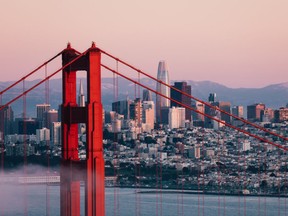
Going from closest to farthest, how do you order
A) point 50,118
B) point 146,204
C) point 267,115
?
point 146,204, point 50,118, point 267,115

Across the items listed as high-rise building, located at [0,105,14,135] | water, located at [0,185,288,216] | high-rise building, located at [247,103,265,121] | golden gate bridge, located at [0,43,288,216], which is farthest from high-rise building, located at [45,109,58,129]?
golden gate bridge, located at [0,43,288,216]

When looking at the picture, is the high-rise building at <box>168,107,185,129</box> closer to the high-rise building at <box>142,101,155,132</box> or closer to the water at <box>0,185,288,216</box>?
the high-rise building at <box>142,101,155,132</box>

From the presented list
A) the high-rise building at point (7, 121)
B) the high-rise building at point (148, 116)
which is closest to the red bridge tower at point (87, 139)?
the high-rise building at point (7, 121)

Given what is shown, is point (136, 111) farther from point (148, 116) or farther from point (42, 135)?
point (42, 135)

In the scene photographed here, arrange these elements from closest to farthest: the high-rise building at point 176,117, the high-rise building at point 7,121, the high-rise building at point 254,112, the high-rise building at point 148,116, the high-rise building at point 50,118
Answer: the high-rise building at point 50,118
the high-rise building at point 7,121
the high-rise building at point 148,116
the high-rise building at point 176,117
the high-rise building at point 254,112

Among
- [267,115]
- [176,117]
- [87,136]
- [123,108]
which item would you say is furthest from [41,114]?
[87,136]

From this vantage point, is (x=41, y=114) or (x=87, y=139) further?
(x=41, y=114)

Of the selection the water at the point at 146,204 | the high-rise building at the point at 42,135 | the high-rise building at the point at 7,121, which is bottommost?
the water at the point at 146,204

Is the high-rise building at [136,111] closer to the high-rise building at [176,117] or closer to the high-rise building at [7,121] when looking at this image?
the high-rise building at [176,117]

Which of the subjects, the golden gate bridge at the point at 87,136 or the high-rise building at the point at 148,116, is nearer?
the golden gate bridge at the point at 87,136

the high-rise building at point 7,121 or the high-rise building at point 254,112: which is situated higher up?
the high-rise building at point 254,112
